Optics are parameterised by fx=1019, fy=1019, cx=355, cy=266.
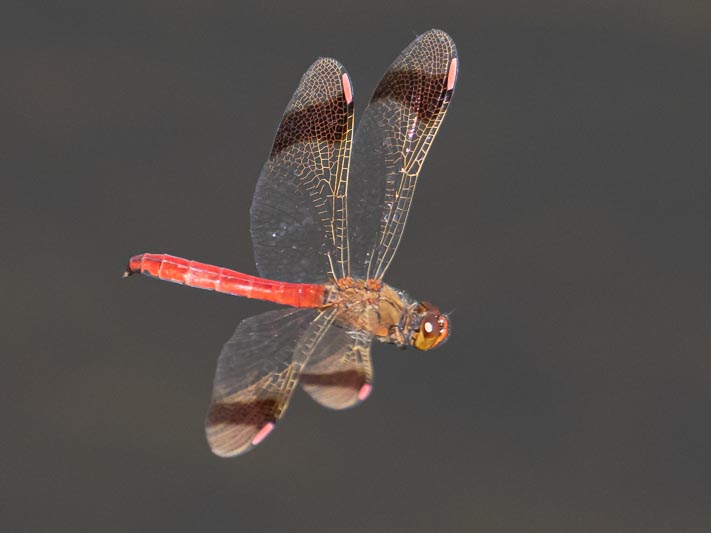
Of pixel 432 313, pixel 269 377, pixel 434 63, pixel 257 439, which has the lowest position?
pixel 257 439

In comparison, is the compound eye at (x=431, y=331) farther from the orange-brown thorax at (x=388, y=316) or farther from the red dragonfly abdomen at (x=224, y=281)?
the red dragonfly abdomen at (x=224, y=281)

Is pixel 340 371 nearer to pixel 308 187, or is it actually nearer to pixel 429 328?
pixel 429 328

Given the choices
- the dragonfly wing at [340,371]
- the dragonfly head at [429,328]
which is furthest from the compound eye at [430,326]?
the dragonfly wing at [340,371]

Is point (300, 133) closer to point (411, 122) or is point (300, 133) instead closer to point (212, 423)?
point (411, 122)

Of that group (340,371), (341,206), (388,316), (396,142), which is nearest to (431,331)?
(388,316)

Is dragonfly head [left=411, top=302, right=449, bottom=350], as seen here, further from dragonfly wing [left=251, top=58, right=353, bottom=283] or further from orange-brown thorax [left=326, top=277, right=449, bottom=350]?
dragonfly wing [left=251, top=58, right=353, bottom=283]

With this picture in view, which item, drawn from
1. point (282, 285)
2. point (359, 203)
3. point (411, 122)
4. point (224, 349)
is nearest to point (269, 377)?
point (224, 349)
